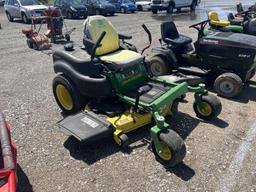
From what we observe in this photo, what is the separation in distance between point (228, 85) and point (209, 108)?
4.52 ft

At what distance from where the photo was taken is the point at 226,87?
243 inches

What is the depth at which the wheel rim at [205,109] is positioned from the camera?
5.02 meters

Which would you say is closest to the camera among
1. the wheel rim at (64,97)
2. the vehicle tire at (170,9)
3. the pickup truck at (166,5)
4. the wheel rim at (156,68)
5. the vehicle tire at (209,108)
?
the vehicle tire at (209,108)

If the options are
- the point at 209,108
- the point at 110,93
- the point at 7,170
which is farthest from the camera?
the point at 209,108

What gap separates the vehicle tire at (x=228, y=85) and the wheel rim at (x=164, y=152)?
2.81m

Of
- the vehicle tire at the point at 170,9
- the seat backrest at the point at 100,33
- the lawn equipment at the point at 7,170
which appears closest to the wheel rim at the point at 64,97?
the seat backrest at the point at 100,33

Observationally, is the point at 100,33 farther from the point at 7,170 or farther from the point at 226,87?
the point at 7,170

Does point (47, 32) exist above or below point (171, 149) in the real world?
below

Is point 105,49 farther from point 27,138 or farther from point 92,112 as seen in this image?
point 27,138

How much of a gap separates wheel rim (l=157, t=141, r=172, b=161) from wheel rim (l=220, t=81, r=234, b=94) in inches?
111

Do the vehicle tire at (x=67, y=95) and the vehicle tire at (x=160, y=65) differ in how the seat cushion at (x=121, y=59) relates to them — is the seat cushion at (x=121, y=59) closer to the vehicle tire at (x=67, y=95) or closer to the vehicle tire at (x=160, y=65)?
the vehicle tire at (x=67, y=95)

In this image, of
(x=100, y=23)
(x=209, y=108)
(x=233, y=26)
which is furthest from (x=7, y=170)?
(x=233, y=26)

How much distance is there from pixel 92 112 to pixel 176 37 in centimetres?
364

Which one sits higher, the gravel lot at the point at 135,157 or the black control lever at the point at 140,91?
the black control lever at the point at 140,91
